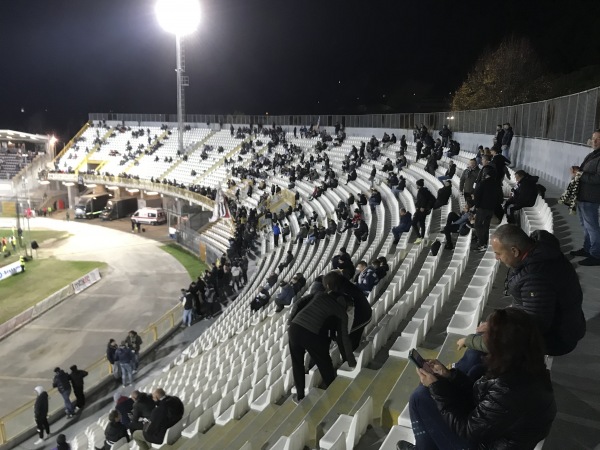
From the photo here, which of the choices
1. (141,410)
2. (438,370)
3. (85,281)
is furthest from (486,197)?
(85,281)

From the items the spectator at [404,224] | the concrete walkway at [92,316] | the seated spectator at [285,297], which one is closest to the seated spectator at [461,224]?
the spectator at [404,224]

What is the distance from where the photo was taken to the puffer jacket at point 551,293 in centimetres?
309

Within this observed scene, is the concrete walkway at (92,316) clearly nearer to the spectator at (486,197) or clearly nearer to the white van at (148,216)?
the white van at (148,216)

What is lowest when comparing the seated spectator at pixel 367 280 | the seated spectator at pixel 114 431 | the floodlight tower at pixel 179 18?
the seated spectator at pixel 114 431

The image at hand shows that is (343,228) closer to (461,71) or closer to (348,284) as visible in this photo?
(348,284)

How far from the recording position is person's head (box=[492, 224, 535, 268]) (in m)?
3.24

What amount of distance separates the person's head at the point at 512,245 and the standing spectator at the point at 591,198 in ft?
9.83

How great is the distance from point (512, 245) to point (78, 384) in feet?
35.0

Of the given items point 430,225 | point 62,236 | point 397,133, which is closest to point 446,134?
point 397,133

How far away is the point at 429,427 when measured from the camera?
8.91ft

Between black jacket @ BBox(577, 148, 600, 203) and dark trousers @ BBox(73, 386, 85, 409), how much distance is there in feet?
35.5

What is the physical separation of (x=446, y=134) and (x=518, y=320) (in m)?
20.7

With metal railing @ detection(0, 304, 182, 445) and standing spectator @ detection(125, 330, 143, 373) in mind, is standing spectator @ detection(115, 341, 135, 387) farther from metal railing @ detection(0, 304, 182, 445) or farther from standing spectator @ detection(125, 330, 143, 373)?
metal railing @ detection(0, 304, 182, 445)

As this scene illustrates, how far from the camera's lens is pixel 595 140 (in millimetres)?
5621
